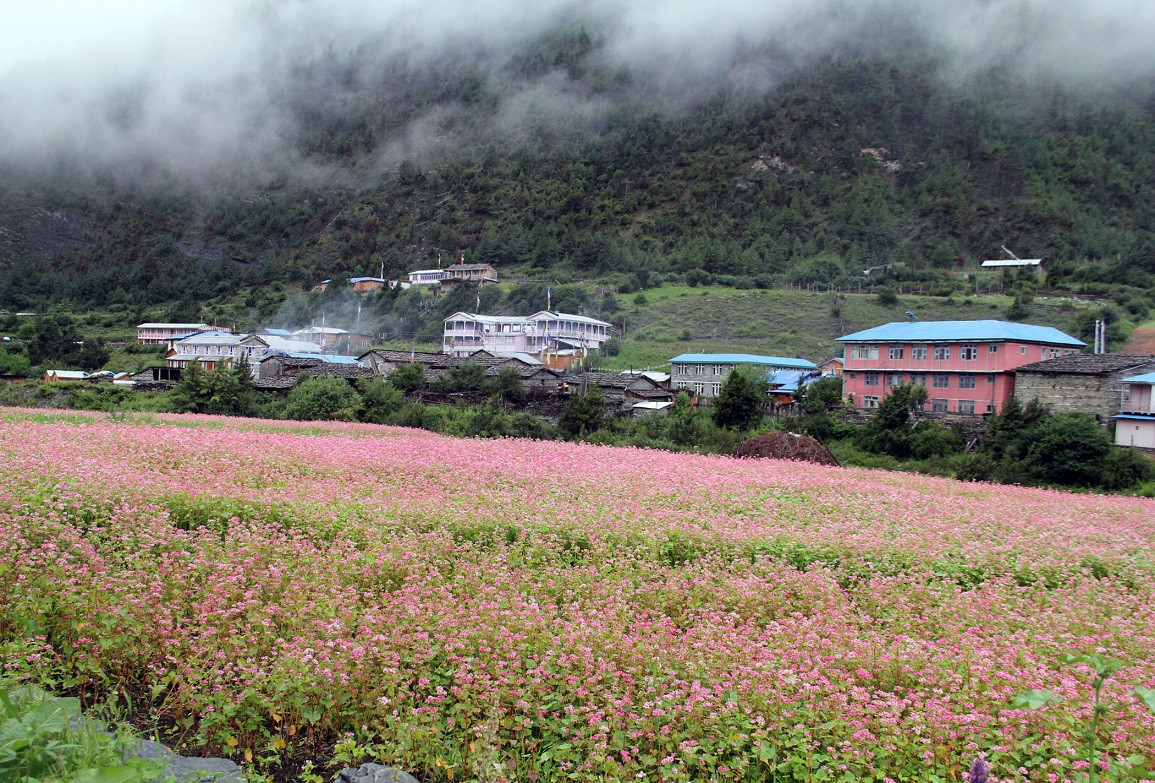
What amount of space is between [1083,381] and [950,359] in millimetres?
6533

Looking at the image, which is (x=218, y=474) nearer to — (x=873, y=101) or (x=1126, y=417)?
(x=1126, y=417)

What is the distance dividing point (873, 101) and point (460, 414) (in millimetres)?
141909

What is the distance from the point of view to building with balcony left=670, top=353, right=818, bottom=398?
4969cm

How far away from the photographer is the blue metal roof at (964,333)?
38.7 meters

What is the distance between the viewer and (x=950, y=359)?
131 ft

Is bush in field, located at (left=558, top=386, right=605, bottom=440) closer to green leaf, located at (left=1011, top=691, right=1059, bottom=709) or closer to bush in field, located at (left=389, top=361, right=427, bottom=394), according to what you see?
bush in field, located at (left=389, top=361, right=427, bottom=394)

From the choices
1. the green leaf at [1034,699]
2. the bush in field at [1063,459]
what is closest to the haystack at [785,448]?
the bush in field at [1063,459]

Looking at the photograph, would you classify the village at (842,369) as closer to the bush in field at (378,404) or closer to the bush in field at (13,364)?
the bush in field at (13,364)

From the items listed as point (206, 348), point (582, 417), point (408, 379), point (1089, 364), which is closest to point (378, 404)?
point (408, 379)

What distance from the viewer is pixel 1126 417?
105 feet

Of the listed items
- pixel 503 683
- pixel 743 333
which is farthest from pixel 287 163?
pixel 503 683

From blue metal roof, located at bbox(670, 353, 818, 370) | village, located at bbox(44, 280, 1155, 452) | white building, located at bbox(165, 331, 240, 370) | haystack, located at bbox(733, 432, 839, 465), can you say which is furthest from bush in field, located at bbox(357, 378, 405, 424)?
white building, located at bbox(165, 331, 240, 370)

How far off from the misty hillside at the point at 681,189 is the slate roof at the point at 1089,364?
38530 mm

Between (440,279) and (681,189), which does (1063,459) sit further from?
(681,189)
